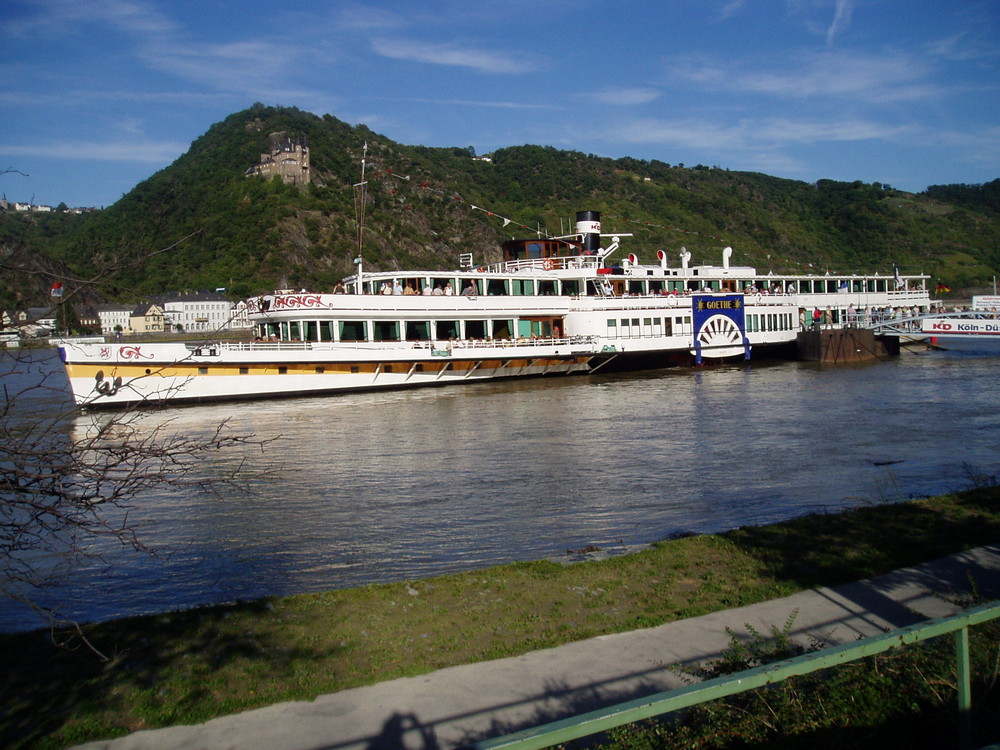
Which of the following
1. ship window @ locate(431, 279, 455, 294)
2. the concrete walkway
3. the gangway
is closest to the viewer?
the concrete walkway

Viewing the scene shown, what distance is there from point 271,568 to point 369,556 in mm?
1406

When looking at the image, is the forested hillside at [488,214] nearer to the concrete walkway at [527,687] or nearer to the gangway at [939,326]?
the gangway at [939,326]

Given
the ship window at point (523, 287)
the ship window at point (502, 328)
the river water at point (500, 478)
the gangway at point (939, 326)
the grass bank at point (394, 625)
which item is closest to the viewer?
the grass bank at point (394, 625)

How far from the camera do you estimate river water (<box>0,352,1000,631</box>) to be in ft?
36.9

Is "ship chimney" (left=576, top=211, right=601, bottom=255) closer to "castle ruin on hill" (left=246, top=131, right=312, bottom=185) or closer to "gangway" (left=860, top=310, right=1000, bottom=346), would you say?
"gangway" (left=860, top=310, right=1000, bottom=346)

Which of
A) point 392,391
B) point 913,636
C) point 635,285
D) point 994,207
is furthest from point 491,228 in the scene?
point 994,207

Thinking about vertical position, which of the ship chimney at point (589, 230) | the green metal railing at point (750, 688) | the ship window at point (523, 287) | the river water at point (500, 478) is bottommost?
the river water at point (500, 478)

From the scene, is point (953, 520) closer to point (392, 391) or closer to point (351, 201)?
point (392, 391)

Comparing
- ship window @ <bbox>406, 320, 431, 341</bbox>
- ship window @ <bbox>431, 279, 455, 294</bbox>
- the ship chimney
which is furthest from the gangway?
ship window @ <bbox>406, 320, 431, 341</bbox>

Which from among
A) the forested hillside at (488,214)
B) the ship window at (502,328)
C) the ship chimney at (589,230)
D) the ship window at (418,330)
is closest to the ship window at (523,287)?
the ship window at (502,328)

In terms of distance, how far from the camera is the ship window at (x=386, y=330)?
35.9m

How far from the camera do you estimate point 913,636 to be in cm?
382

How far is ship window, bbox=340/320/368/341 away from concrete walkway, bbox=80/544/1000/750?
29.5m

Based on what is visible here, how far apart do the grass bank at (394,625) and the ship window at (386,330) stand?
89.1 feet
